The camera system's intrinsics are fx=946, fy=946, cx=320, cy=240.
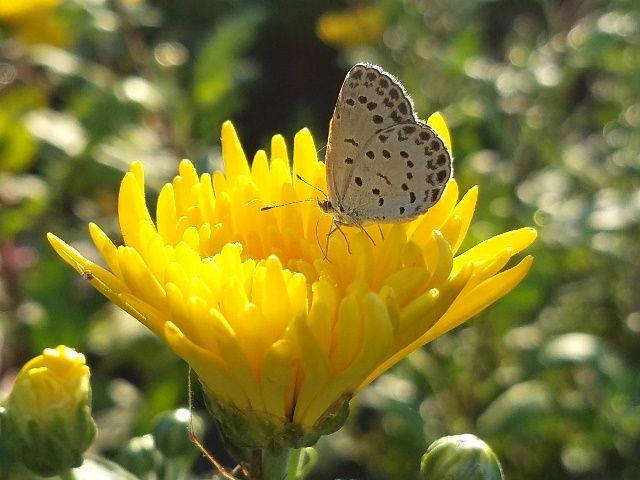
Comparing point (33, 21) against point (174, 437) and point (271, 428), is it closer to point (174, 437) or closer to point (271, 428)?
point (174, 437)

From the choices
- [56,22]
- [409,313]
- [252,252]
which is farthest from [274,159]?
[56,22]

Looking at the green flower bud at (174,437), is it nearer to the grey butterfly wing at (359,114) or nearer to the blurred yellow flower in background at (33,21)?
the grey butterfly wing at (359,114)

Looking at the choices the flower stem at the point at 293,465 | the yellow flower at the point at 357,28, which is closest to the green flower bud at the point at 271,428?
the flower stem at the point at 293,465

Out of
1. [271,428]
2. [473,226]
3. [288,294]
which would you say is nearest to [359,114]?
[288,294]

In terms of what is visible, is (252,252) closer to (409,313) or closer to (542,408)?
(409,313)

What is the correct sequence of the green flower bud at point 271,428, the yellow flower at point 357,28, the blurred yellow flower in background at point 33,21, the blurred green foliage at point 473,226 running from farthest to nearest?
the yellow flower at point 357,28 → the blurred yellow flower in background at point 33,21 → the blurred green foliage at point 473,226 → the green flower bud at point 271,428
